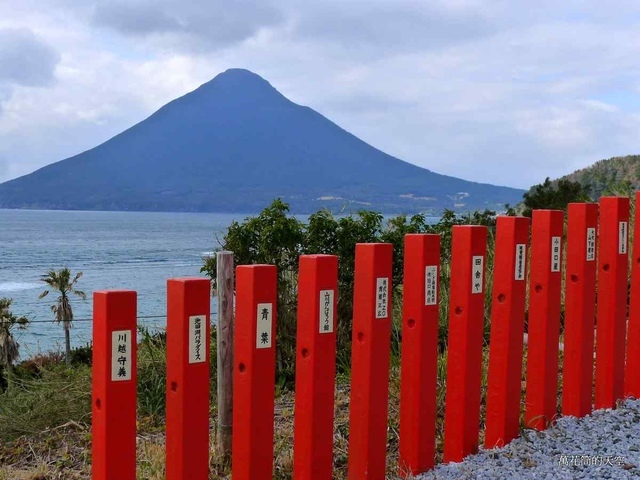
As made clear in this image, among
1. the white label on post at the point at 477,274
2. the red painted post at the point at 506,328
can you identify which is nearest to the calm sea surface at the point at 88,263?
the red painted post at the point at 506,328

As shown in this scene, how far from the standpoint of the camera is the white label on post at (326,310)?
325 centimetres

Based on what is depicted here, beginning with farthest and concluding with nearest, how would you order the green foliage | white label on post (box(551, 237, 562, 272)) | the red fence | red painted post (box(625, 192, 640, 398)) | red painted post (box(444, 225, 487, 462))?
the green foliage → red painted post (box(625, 192, 640, 398)) → white label on post (box(551, 237, 562, 272)) → red painted post (box(444, 225, 487, 462)) → the red fence

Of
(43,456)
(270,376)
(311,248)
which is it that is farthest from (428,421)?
(311,248)

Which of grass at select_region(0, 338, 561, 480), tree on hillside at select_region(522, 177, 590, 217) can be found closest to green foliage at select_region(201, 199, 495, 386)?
grass at select_region(0, 338, 561, 480)

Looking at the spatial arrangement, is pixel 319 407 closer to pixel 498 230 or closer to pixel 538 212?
pixel 498 230

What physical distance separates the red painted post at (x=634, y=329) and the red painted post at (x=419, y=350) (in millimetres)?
1480

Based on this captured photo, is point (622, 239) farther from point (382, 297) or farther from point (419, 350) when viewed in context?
point (382, 297)

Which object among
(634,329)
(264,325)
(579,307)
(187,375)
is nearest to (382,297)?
(264,325)

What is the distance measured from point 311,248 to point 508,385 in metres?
4.69

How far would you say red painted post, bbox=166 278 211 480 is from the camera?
9.89 feet

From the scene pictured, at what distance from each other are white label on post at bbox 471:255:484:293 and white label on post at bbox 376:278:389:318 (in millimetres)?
526

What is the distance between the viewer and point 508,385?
3.90 meters

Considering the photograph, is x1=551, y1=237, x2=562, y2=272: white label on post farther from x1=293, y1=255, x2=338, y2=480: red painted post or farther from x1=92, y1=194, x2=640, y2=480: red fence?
x1=293, y1=255, x2=338, y2=480: red painted post

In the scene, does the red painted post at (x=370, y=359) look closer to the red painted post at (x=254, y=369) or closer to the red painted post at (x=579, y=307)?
the red painted post at (x=254, y=369)
